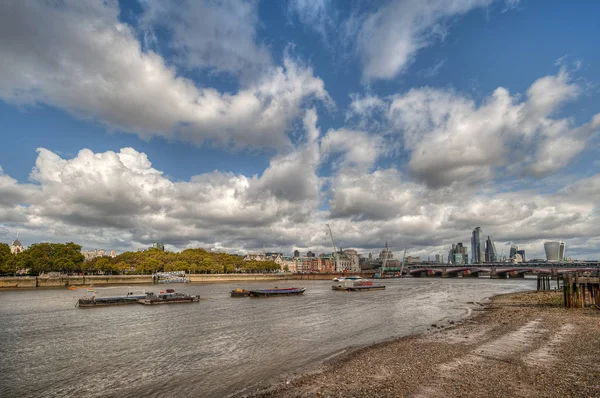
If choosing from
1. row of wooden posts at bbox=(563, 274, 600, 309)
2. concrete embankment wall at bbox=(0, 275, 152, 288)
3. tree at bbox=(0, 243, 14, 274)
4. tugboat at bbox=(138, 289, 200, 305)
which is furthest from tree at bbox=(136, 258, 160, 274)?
row of wooden posts at bbox=(563, 274, 600, 309)

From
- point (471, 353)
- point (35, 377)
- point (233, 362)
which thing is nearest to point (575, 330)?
point (471, 353)

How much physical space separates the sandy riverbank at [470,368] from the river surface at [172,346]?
11.9 ft

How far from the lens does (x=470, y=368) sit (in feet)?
75.2

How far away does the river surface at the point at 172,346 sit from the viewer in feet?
76.4

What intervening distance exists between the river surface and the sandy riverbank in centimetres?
362

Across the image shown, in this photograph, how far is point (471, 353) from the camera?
27250mm

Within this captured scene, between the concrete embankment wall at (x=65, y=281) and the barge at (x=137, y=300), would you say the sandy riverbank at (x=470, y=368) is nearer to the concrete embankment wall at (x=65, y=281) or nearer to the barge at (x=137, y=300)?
the barge at (x=137, y=300)

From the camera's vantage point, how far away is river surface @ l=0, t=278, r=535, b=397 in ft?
76.4

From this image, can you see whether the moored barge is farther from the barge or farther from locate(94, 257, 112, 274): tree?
locate(94, 257, 112, 274): tree

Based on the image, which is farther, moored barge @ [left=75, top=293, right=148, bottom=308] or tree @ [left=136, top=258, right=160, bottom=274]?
tree @ [left=136, top=258, right=160, bottom=274]

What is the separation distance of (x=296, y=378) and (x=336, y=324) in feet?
82.1

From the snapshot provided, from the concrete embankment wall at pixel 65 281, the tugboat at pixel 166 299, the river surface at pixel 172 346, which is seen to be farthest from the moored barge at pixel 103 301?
the concrete embankment wall at pixel 65 281

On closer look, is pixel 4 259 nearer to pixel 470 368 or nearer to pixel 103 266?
pixel 103 266

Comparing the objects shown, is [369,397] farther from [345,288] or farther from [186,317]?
[345,288]
